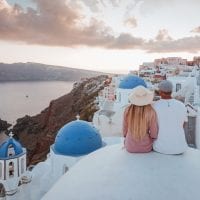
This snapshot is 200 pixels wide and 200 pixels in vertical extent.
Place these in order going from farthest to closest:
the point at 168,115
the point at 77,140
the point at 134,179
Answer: the point at 77,140 → the point at 168,115 → the point at 134,179

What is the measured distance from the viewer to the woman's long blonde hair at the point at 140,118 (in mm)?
4121

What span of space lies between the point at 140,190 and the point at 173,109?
1.19 m

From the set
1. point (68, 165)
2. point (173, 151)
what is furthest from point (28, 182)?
point (173, 151)

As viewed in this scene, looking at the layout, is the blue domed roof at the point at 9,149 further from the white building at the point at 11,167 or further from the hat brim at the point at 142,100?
the hat brim at the point at 142,100

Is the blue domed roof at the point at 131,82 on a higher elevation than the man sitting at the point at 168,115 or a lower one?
higher

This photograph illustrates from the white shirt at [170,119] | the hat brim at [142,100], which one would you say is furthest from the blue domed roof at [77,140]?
the hat brim at [142,100]

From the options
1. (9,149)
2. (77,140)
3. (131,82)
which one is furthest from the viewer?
(131,82)

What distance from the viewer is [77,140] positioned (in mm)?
8453

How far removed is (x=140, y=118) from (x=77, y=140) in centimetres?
456

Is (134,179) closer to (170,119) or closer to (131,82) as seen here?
(170,119)

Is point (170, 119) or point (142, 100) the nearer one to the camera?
point (142, 100)

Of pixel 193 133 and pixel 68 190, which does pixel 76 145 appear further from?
pixel 193 133

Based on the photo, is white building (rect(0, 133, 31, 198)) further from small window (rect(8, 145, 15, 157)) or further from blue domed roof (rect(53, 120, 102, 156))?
blue domed roof (rect(53, 120, 102, 156))

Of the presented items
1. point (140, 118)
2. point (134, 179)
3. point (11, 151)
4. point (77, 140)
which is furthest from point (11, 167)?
point (140, 118)
